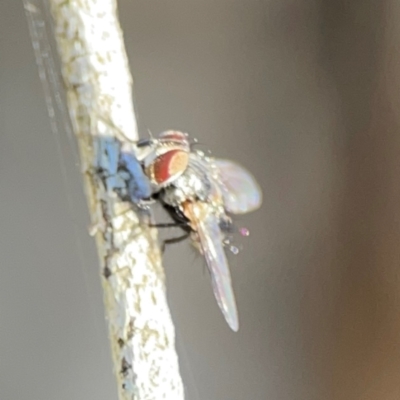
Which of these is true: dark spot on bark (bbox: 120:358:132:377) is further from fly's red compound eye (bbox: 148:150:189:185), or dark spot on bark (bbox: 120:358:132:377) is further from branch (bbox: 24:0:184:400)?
fly's red compound eye (bbox: 148:150:189:185)

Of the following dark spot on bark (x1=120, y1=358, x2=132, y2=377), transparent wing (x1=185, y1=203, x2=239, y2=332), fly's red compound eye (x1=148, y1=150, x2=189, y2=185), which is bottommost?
dark spot on bark (x1=120, y1=358, x2=132, y2=377)

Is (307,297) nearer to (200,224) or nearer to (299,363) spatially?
(299,363)

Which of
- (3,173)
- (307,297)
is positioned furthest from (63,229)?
(307,297)

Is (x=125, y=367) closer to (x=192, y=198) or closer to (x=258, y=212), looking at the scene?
(x=192, y=198)

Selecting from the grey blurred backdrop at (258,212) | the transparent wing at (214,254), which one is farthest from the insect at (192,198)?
the grey blurred backdrop at (258,212)

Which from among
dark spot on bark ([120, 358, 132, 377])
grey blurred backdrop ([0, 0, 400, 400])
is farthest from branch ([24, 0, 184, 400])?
grey blurred backdrop ([0, 0, 400, 400])

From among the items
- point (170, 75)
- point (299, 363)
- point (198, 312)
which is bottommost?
point (299, 363)

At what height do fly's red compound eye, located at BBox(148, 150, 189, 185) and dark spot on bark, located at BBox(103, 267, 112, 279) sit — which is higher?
fly's red compound eye, located at BBox(148, 150, 189, 185)
